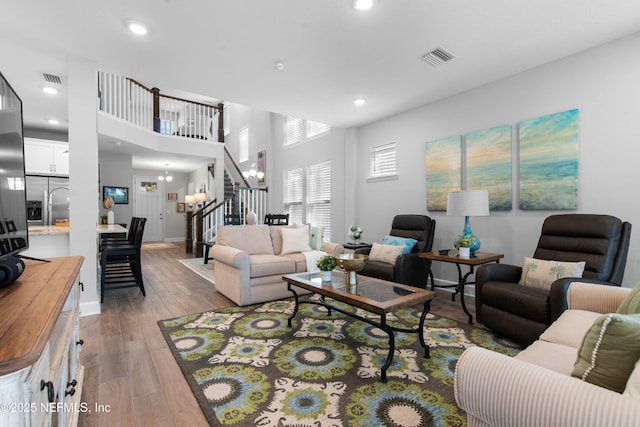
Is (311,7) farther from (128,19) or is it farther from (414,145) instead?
(414,145)

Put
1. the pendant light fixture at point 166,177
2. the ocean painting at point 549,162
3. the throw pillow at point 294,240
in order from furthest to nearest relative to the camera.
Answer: the pendant light fixture at point 166,177, the throw pillow at point 294,240, the ocean painting at point 549,162

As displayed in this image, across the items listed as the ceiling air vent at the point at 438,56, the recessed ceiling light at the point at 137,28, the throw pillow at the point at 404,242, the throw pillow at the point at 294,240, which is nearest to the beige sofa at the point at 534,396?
the throw pillow at the point at 404,242

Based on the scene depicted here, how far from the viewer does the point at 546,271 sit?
8.66 ft

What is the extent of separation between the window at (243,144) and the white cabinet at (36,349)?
8.66 metres

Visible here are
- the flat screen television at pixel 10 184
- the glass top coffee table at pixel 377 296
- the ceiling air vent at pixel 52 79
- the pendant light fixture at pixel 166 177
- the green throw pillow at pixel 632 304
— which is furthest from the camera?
the pendant light fixture at pixel 166 177

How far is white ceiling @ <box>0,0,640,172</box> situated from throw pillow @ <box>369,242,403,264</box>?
203 centimetres

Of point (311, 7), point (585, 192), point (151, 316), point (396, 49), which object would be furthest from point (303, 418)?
point (585, 192)

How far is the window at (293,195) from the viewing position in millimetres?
7340

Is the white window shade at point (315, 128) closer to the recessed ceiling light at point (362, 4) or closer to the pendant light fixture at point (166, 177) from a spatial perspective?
the recessed ceiling light at point (362, 4)

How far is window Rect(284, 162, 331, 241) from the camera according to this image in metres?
6.48

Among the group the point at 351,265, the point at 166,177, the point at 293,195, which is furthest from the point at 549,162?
the point at 166,177

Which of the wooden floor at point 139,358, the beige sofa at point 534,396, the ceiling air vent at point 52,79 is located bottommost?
the wooden floor at point 139,358

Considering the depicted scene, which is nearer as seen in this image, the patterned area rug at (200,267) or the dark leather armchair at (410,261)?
the dark leather armchair at (410,261)

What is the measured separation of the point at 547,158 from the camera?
10.7 ft
